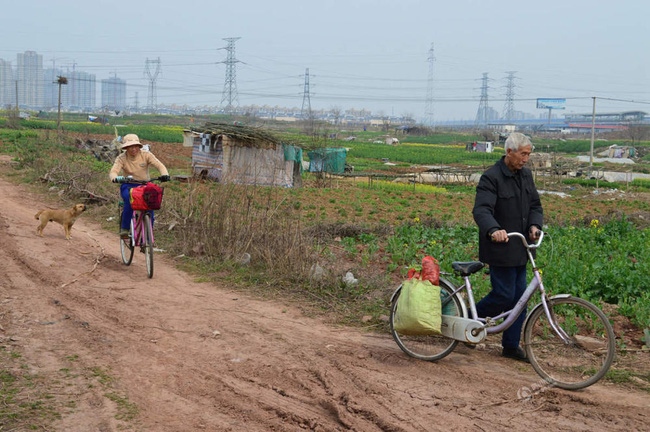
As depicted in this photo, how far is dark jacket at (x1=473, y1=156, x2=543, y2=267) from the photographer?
17.9 feet

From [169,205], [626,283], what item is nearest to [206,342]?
[626,283]

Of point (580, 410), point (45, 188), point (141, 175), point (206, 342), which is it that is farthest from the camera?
point (45, 188)

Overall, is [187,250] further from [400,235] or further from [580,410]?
[580,410]

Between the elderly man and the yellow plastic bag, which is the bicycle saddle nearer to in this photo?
the elderly man

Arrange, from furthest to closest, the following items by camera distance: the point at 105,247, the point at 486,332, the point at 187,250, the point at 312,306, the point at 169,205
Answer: the point at 169,205 → the point at 105,247 → the point at 187,250 → the point at 312,306 → the point at 486,332

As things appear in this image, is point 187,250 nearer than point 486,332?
No

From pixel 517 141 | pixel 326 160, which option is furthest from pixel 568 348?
pixel 326 160

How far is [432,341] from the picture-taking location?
609 cm

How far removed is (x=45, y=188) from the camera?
1772 centimetres

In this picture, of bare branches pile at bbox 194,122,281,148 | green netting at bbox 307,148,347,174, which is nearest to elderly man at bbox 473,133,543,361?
bare branches pile at bbox 194,122,281,148

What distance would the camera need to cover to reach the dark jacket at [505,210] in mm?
5469

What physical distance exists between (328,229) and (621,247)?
533 centimetres

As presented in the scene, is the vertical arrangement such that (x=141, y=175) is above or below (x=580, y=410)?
above

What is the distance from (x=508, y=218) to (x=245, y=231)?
4.84 metres
